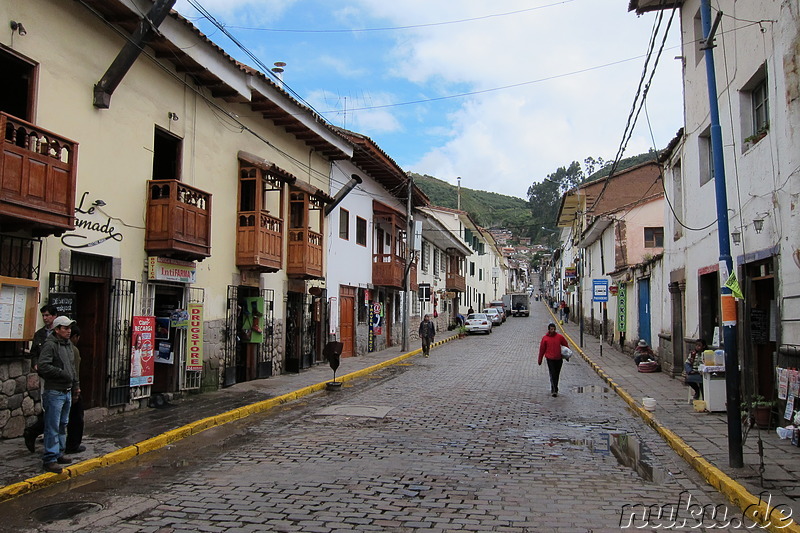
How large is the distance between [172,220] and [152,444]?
4372 millimetres

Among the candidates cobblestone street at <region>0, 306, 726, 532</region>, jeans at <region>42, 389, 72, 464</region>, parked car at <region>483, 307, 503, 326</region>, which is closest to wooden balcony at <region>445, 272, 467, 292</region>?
parked car at <region>483, 307, 503, 326</region>

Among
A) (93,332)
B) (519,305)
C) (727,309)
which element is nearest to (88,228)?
(93,332)

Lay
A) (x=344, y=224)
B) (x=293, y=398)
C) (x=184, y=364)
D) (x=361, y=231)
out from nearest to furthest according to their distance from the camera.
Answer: (x=184, y=364) < (x=293, y=398) < (x=344, y=224) < (x=361, y=231)

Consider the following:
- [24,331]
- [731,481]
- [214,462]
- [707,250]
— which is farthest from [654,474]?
[24,331]

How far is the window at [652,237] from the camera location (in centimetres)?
2823

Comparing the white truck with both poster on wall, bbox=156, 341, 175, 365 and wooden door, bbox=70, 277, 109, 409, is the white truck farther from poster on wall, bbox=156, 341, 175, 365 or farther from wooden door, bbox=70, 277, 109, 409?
wooden door, bbox=70, 277, 109, 409

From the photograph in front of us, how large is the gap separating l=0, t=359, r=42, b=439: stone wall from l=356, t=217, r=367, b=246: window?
51.4 feet

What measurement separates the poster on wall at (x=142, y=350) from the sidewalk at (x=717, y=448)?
352 inches

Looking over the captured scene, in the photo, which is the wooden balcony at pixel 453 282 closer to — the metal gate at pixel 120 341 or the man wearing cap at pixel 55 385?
the metal gate at pixel 120 341

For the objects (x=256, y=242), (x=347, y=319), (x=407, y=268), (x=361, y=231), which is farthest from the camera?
(x=407, y=268)

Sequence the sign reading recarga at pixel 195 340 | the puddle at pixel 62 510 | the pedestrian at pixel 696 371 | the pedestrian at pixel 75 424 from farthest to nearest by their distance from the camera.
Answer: the sign reading recarga at pixel 195 340, the pedestrian at pixel 696 371, the pedestrian at pixel 75 424, the puddle at pixel 62 510

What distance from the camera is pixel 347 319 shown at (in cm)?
2298

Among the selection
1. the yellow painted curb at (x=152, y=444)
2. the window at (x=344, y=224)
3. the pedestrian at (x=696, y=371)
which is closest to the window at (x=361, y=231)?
the window at (x=344, y=224)

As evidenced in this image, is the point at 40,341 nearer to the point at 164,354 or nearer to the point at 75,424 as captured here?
the point at 75,424
